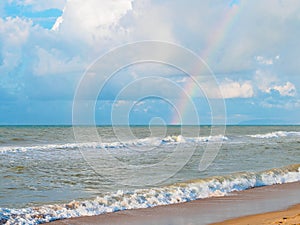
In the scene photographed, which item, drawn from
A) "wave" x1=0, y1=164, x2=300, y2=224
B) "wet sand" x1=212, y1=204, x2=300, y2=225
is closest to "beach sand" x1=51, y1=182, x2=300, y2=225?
"wet sand" x1=212, y1=204, x2=300, y2=225

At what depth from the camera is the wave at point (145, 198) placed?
995cm

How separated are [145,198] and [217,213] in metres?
2.25

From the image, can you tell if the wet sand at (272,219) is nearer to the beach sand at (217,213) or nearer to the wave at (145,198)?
the beach sand at (217,213)

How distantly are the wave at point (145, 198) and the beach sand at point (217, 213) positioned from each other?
1.24 ft

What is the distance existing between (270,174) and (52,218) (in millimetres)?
9865

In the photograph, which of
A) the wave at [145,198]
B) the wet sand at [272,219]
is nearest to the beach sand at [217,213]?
the wet sand at [272,219]

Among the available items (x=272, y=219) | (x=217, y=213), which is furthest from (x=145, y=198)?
(x=272, y=219)

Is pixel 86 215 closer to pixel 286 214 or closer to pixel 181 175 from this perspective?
pixel 286 214

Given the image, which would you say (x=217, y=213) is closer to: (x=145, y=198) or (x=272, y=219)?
(x=272, y=219)

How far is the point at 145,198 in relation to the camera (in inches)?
471

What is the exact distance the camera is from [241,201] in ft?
40.6

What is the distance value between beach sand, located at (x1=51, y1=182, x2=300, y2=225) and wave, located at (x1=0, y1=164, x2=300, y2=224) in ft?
1.24

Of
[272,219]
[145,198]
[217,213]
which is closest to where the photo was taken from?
[272,219]

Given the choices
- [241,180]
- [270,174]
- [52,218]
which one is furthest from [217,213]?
[270,174]
